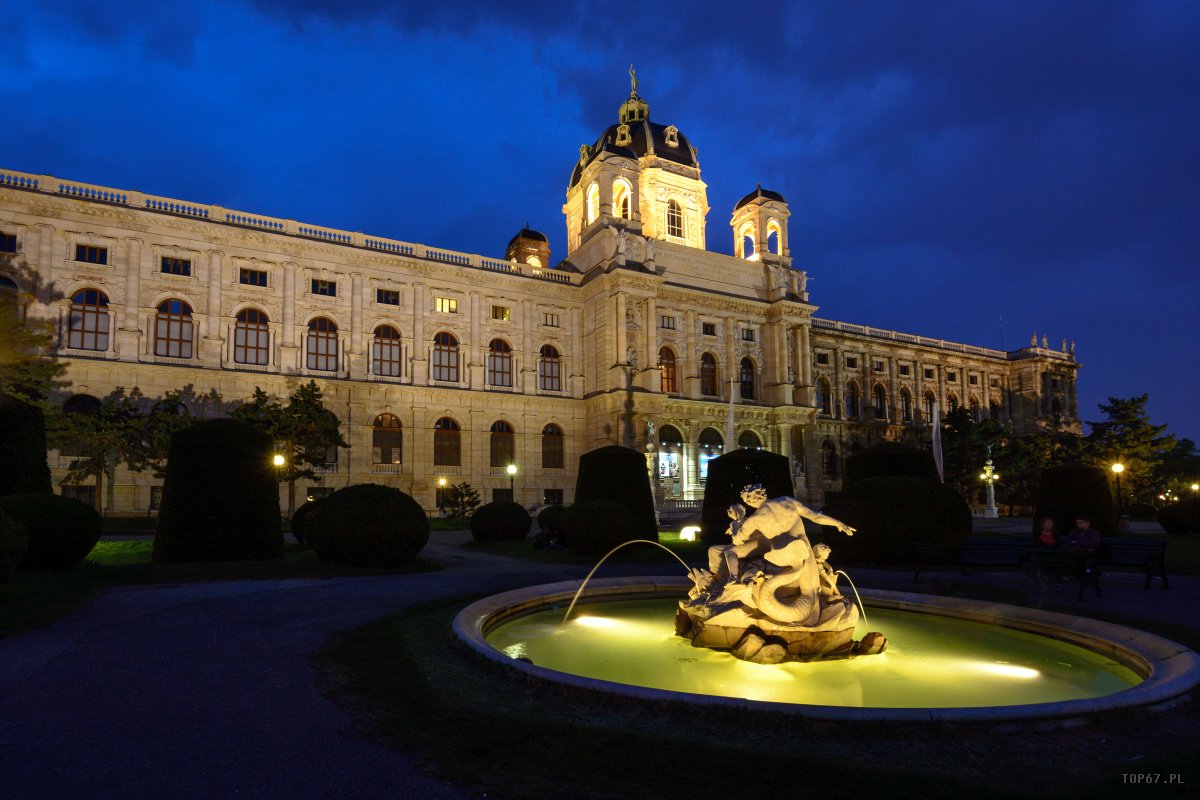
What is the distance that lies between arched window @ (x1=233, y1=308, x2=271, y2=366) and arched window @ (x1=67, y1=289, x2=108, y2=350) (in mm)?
5986

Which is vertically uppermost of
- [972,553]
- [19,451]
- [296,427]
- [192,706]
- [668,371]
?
[668,371]

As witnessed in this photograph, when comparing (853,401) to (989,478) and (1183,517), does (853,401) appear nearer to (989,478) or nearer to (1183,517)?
(989,478)

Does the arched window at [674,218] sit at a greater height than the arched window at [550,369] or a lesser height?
greater

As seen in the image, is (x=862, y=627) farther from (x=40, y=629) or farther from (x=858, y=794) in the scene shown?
(x=40, y=629)

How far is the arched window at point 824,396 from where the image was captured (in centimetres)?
6231

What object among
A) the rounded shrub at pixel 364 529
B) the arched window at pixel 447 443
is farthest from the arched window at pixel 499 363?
the rounded shrub at pixel 364 529

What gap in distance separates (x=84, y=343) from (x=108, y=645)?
114 ft

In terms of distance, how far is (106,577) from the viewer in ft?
40.6

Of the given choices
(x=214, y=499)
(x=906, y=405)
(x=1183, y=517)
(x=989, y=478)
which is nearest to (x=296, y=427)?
(x=214, y=499)

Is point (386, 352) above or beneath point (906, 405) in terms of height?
above

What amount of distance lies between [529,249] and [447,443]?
75.9 ft

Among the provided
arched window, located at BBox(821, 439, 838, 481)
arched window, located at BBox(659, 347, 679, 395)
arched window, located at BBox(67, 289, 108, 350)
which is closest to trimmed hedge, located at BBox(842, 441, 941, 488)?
arched window, located at BBox(659, 347, 679, 395)

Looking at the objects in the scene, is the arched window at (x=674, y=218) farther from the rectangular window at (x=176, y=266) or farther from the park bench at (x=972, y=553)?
the park bench at (x=972, y=553)

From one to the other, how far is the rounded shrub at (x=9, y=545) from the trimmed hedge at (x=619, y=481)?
48.4 feet
